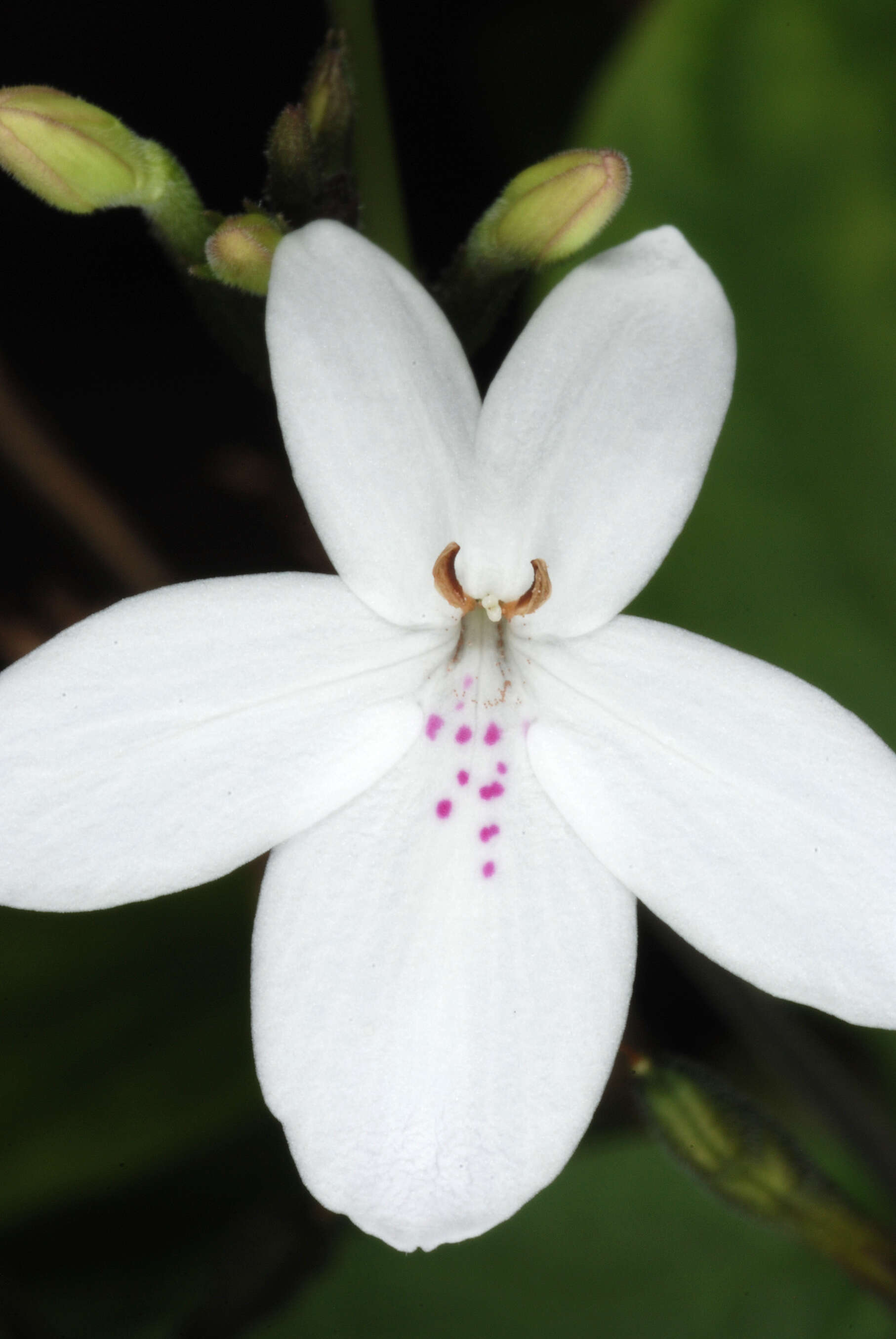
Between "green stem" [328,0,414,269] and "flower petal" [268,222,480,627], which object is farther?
"green stem" [328,0,414,269]

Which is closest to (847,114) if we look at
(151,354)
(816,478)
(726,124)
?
(726,124)

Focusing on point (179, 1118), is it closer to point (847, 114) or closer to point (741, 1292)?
point (741, 1292)

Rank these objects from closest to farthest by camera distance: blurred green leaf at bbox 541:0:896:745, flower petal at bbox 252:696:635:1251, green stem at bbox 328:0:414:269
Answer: flower petal at bbox 252:696:635:1251 → green stem at bbox 328:0:414:269 → blurred green leaf at bbox 541:0:896:745

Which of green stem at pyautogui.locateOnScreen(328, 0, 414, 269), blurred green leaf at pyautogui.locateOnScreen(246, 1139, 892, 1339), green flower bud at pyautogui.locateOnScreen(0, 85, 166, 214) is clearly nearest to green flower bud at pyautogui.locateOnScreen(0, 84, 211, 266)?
green flower bud at pyautogui.locateOnScreen(0, 85, 166, 214)

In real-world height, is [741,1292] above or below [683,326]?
below

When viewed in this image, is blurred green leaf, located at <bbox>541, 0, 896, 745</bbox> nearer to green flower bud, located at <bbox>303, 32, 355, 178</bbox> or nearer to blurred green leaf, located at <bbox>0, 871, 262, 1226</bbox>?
green flower bud, located at <bbox>303, 32, 355, 178</bbox>

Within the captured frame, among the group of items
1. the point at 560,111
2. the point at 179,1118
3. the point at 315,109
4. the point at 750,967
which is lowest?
the point at 179,1118

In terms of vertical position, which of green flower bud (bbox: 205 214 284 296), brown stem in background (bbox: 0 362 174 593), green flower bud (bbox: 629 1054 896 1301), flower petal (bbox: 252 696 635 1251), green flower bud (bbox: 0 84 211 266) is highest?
green flower bud (bbox: 0 84 211 266)
